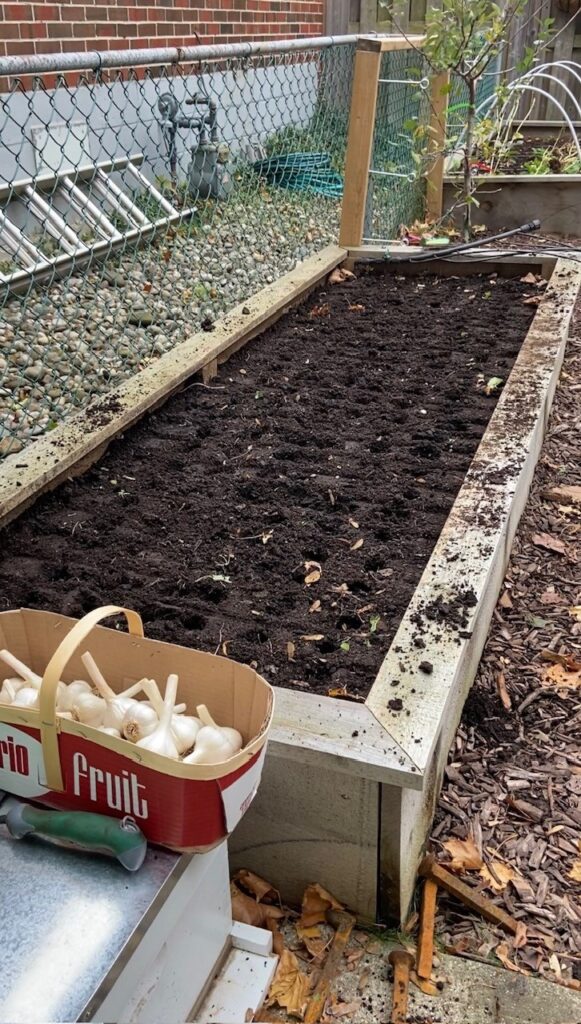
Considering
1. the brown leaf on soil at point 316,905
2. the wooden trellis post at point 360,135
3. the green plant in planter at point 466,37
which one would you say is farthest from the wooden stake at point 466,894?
the green plant in planter at point 466,37

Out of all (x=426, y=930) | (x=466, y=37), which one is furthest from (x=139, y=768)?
(x=466, y=37)

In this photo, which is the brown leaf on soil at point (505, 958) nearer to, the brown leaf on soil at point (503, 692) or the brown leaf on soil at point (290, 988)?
the brown leaf on soil at point (290, 988)

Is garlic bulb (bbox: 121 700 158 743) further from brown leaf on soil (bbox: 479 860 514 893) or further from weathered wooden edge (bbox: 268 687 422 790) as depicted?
brown leaf on soil (bbox: 479 860 514 893)

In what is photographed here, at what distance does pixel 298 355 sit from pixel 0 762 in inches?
107

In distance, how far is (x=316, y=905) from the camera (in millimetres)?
1707

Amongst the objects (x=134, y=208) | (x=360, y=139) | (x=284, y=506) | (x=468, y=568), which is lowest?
(x=284, y=506)

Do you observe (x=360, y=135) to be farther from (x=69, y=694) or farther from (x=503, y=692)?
(x=69, y=694)

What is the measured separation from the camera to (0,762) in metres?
1.32

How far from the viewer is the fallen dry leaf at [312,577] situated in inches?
89.2

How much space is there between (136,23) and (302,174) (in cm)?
201

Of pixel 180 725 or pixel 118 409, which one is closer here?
pixel 180 725

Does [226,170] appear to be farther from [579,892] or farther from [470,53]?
[579,892]

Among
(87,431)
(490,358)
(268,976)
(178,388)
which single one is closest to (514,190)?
(490,358)

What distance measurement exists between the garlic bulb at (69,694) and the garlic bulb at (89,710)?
0.01 metres
